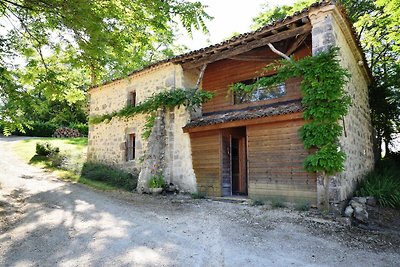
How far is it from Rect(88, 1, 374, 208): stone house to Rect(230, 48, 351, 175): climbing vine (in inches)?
13.6

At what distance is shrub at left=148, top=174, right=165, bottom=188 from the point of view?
907 cm

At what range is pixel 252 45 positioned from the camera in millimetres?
8070

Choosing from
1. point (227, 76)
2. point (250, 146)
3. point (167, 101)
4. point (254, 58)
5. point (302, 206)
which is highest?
point (254, 58)

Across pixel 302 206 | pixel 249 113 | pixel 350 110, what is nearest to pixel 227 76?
pixel 249 113

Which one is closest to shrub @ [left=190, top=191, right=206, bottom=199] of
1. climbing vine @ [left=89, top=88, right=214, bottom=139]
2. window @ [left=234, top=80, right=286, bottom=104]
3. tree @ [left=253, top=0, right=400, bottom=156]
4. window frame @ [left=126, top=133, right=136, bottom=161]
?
climbing vine @ [left=89, top=88, right=214, bottom=139]

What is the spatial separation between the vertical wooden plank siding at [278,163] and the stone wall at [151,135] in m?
2.47

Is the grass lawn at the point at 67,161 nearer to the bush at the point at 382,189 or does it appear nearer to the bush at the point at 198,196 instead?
the bush at the point at 198,196

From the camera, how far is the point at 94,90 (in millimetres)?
13477

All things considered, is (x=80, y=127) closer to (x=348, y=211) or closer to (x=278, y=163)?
(x=278, y=163)

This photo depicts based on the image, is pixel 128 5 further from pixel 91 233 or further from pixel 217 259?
pixel 217 259

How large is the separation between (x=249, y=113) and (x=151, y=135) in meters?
3.68

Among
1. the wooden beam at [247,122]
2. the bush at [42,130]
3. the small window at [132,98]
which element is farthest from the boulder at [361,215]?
the bush at [42,130]

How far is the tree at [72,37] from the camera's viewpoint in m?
4.76

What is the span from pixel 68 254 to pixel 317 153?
18.3ft
